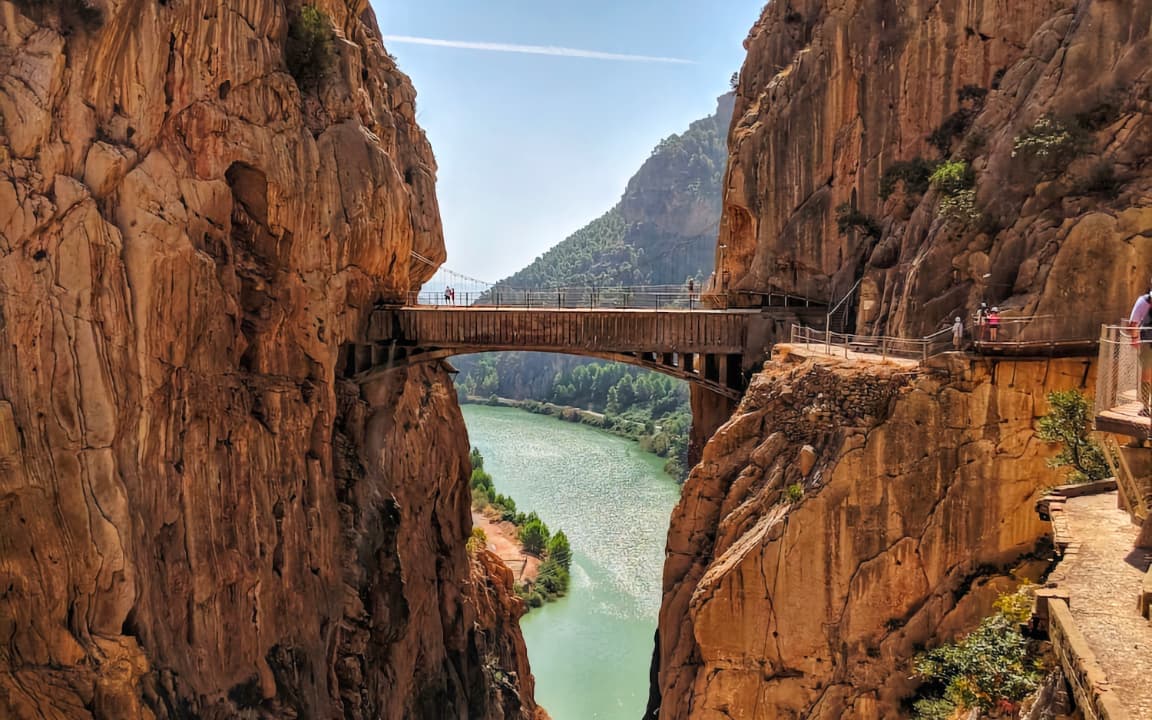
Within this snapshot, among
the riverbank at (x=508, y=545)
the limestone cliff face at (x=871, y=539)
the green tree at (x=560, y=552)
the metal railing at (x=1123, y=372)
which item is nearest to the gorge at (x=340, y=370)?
the limestone cliff face at (x=871, y=539)

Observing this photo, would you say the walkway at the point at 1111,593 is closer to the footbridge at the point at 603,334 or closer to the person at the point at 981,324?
the person at the point at 981,324

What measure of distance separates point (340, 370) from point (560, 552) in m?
22.1

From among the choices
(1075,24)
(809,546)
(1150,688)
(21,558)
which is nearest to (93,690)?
(21,558)

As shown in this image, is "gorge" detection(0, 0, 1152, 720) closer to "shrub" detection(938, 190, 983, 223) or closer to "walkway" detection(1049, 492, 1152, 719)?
"shrub" detection(938, 190, 983, 223)

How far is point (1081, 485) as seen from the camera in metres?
8.42

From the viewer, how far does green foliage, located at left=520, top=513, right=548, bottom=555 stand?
39.3m

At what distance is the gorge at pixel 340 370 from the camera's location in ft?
35.8

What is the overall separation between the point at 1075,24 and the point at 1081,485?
8554 millimetres

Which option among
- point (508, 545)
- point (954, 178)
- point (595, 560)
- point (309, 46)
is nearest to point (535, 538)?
point (508, 545)

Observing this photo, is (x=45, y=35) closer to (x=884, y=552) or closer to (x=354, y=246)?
(x=354, y=246)

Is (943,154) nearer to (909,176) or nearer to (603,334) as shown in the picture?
(909,176)

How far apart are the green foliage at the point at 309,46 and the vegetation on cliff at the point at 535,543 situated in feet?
58.1

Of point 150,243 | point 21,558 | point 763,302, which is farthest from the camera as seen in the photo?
point 763,302

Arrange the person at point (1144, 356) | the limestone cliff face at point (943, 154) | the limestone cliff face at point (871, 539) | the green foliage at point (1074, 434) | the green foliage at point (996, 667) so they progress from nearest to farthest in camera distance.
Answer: the person at point (1144, 356) < the green foliage at point (996, 667) < the green foliage at point (1074, 434) < the limestone cliff face at point (871, 539) < the limestone cliff face at point (943, 154)
